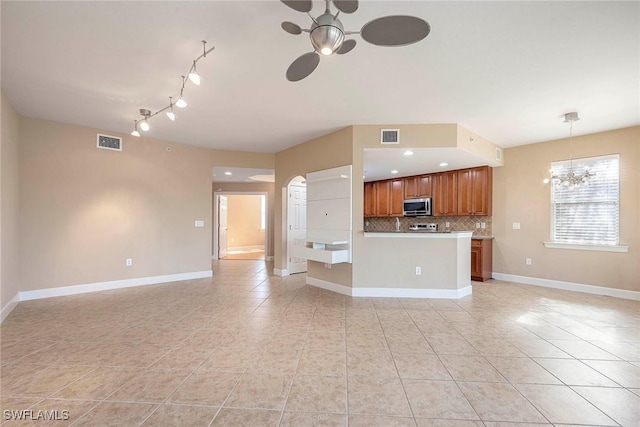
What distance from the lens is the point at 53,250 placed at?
423cm

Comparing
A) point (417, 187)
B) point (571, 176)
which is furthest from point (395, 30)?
point (417, 187)

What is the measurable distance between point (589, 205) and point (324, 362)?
524 cm

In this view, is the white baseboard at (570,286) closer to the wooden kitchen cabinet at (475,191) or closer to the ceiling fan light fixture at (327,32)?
the wooden kitchen cabinet at (475,191)

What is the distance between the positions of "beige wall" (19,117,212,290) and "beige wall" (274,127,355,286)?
4.80 ft

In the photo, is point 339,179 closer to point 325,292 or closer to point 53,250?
point 325,292

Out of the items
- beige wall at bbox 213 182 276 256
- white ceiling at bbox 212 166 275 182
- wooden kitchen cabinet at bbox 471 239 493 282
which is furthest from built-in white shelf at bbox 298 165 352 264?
beige wall at bbox 213 182 276 256

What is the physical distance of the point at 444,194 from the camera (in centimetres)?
613

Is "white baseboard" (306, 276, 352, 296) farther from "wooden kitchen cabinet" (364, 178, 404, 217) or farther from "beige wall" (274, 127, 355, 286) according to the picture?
"wooden kitchen cabinet" (364, 178, 404, 217)

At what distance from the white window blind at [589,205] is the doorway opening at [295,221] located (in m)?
4.81

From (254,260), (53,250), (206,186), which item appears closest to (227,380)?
(53,250)

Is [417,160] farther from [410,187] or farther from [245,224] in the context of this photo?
[245,224]

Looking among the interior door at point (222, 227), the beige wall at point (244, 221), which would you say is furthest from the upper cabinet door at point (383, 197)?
the beige wall at point (244, 221)

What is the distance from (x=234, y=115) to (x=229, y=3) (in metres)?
2.07

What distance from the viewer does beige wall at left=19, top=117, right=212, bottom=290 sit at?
4.11 m
